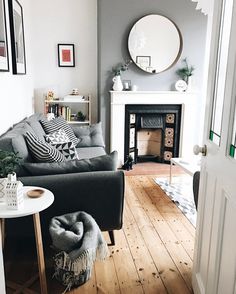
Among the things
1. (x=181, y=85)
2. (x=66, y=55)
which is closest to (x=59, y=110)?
(x=66, y=55)

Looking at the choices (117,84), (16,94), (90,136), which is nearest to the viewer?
(16,94)

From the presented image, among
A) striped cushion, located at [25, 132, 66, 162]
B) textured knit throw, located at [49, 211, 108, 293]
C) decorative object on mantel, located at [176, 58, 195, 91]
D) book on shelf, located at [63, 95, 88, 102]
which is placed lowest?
textured knit throw, located at [49, 211, 108, 293]

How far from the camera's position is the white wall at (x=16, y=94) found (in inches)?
105

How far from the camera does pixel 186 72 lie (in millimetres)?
4480

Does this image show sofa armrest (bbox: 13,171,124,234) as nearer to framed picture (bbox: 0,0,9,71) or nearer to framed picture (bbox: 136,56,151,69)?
framed picture (bbox: 0,0,9,71)

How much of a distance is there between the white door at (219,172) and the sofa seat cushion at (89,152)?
A: 1820 mm

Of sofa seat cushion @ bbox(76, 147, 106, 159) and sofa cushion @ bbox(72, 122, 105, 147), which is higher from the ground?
sofa cushion @ bbox(72, 122, 105, 147)

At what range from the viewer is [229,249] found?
4.06 ft

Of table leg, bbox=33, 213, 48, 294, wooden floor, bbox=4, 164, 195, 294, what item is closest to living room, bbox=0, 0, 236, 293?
wooden floor, bbox=4, 164, 195, 294

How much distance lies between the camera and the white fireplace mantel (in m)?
4.34

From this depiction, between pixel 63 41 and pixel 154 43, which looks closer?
pixel 154 43

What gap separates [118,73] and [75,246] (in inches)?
122

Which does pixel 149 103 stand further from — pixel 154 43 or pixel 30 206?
pixel 30 206

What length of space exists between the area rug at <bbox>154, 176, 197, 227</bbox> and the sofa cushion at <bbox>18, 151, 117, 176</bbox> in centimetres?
121
